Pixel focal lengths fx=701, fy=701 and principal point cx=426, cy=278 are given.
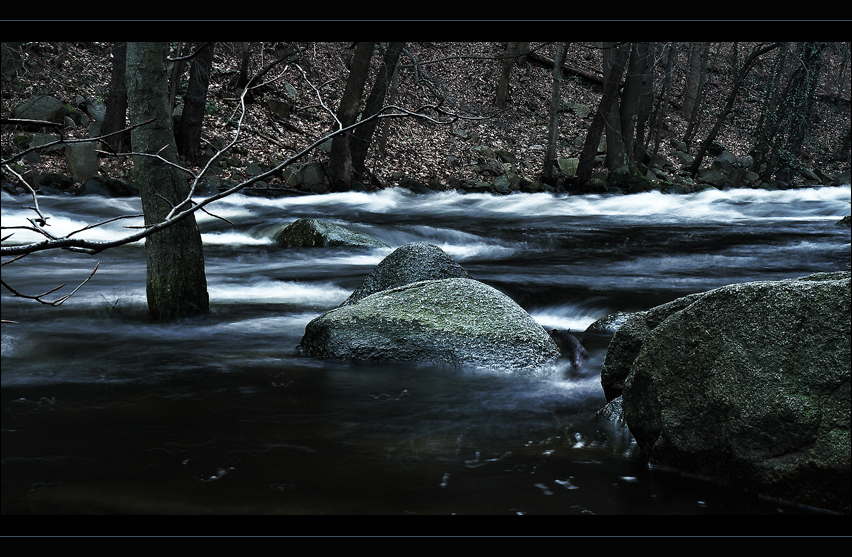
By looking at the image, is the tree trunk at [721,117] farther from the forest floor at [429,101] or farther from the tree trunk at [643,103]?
the tree trunk at [643,103]

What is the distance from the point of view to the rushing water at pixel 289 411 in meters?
2.95

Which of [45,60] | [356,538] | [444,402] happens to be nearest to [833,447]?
[356,538]

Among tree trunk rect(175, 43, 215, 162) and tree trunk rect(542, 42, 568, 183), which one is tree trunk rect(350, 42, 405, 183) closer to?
tree trunk rect(175, 43, 215, 162)

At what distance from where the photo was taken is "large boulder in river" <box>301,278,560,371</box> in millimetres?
5195

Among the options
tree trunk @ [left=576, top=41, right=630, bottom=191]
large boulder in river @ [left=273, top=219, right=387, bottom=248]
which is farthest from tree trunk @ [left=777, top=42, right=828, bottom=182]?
large boulder in river @ [left=273, top=219, right=387, bottom=248]

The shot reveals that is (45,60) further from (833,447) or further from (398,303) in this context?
(833,447)

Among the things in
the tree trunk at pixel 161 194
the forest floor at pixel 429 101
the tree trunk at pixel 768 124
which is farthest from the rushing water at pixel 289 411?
the tree trunk at pixel 768 124

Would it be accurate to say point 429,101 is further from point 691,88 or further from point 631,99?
point 691,88

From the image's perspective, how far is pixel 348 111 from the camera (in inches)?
569

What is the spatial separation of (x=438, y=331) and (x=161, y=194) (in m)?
2.51

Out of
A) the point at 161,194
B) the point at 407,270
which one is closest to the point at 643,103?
the point at 407,270

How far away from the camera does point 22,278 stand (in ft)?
25.7

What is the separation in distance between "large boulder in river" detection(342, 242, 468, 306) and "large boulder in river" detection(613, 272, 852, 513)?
3.50 metres

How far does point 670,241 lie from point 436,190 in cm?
652
